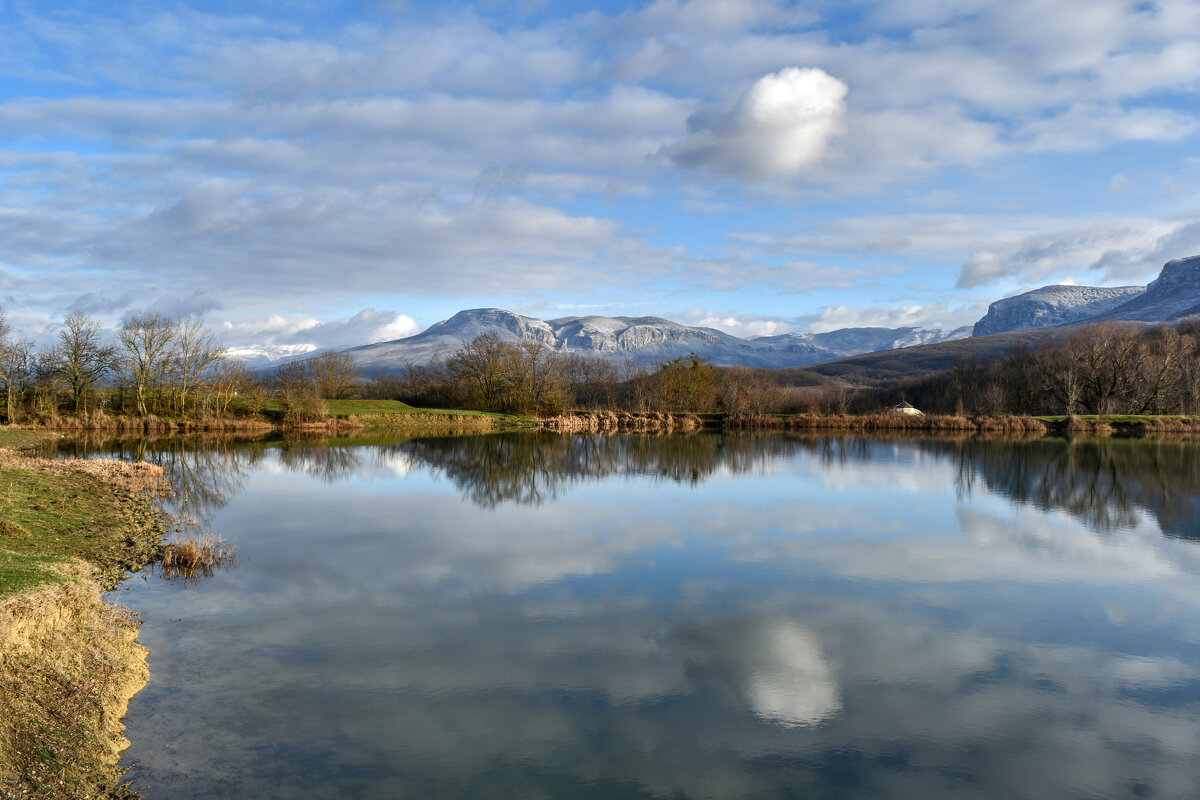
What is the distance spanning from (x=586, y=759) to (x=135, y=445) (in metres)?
35.7

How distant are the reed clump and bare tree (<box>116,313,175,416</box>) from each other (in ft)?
124

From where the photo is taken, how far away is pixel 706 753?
6508 millimetres

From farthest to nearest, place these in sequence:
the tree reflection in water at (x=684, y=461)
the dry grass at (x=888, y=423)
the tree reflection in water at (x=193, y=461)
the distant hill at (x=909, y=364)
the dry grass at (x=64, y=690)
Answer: the distant hill at (x=909, y=364), the dry grass at (x=888, y=423), the tree reflection in water at (x=684, y=461), the tree reflection in water at (x=193, y=461), the dry grass at (x=64, y=690)

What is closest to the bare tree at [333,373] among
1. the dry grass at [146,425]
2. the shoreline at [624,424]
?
the shoreline at [624,424]

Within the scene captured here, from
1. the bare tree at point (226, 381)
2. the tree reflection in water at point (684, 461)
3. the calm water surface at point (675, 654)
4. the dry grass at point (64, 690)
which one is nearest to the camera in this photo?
the dry grass at point (64, 690)

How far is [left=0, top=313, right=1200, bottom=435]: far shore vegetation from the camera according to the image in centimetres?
4394

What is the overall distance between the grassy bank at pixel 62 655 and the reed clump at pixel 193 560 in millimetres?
431

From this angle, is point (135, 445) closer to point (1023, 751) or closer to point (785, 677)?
point (785, 677)

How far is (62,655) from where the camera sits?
7098 millimetres

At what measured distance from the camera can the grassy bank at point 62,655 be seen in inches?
220

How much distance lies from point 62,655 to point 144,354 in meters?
45.2

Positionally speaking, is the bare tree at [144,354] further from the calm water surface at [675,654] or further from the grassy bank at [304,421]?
the calm water surface at [675,654]

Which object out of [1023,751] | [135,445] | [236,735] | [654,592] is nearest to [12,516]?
[236,735]

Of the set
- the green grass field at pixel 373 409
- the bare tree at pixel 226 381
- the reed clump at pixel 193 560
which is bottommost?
the reed clump at pixel 193 560
